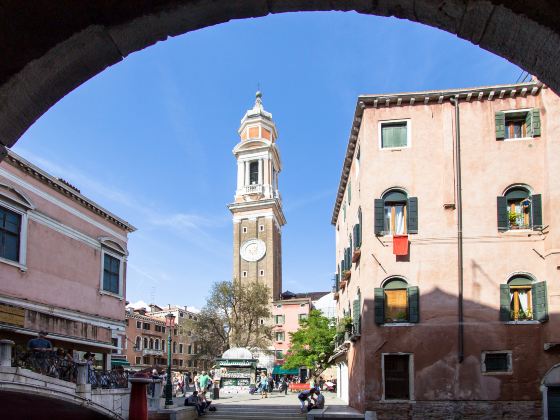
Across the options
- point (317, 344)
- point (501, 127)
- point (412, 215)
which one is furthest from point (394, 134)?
point (317, 344)

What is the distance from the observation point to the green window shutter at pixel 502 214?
1912 cm

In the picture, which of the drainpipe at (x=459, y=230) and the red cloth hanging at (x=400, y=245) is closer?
the drainpipe at (x=459, y=230)

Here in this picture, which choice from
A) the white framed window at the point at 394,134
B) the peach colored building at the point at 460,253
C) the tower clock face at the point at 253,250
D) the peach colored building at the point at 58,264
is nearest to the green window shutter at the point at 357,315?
the peach colored building at the point at 460,253

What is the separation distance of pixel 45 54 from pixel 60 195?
18.7 metres

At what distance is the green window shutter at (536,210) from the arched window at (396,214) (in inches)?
139

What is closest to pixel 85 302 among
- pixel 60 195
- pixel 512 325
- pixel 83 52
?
pixel 60 195

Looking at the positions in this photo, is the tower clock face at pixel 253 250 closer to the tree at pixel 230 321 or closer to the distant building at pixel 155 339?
the distant building at pixel 155 339

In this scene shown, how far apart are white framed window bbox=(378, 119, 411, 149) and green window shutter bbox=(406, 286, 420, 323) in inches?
185

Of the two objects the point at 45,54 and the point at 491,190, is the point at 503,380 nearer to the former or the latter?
the point at 491,190

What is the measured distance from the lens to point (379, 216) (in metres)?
19.8

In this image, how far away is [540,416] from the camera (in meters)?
18.0

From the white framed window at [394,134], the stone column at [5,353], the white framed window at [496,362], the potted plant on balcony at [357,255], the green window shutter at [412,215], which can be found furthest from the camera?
the potted plant on balcony at [357,255]

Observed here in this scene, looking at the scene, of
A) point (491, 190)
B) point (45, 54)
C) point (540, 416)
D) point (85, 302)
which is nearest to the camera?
point (45, 54)

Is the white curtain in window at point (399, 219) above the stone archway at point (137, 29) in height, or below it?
above
